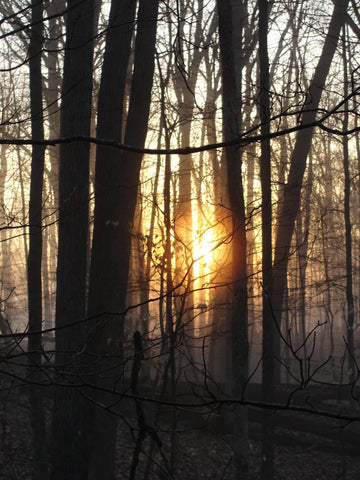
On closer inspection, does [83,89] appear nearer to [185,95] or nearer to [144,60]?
[144,60]

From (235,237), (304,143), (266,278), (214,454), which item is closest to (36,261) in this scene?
(235,237)

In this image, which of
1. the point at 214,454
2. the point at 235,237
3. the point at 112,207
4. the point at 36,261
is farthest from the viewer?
the point at 214,454

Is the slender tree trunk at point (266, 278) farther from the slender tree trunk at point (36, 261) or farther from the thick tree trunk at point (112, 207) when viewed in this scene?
the slender tree trunk at point (36, 261)

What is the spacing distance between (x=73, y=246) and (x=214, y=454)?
20.1 feet

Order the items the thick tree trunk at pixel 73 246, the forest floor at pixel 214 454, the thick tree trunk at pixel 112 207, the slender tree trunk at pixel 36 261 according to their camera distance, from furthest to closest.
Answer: the forest floor at pixel 214 454 < the thick tree trunk at pixel 112 207 < the slender tree trunk at pixel 36 261 < the thick tree trunk at pixel 73 246

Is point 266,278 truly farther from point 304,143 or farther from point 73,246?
point 304,143

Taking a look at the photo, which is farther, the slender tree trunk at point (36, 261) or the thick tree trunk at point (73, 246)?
the slender tree trunk at point (36, 261)

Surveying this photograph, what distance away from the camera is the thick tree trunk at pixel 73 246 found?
6.94 m

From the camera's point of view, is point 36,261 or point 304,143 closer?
point 36,261

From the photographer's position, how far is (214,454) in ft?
34.0

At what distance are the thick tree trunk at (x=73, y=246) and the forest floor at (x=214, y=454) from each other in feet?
7.39

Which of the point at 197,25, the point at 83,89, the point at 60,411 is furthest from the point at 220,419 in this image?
the point at 197,25

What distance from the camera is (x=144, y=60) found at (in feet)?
28.3

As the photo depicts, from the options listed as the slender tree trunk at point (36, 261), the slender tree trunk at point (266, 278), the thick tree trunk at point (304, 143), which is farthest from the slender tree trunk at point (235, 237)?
the thick tree trunk at point (304, 143)
